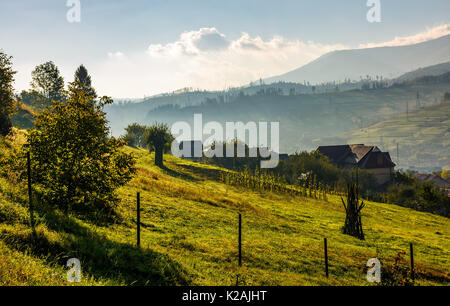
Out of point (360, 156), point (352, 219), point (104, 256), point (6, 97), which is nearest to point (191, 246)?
point (104, 256)

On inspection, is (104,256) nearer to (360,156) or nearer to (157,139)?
(157,139)

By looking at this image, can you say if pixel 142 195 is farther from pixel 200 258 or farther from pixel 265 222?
pixel 200 258

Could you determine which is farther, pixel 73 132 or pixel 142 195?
pixel 142 195

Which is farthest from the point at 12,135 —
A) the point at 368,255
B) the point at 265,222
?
the point at 368,255

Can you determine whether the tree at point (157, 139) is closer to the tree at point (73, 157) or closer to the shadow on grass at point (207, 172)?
the shadow on grass at point (207, 172)

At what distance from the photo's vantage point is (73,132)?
14.4 meters

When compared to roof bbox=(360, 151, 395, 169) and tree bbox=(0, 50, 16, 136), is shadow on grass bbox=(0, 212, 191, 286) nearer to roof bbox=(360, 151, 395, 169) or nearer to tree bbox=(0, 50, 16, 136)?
tree bbox=(0, 50, 16, 136)

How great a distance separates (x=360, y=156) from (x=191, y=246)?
88937 millimetres

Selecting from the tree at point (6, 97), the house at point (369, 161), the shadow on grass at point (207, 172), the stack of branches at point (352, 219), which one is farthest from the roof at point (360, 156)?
the tree at point (6, 97)

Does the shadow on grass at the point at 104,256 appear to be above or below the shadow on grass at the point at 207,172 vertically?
above

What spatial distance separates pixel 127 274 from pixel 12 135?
3267cm

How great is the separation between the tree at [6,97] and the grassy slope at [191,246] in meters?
18.1

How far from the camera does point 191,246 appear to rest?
51.5ft

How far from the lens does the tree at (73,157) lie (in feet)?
45.3
